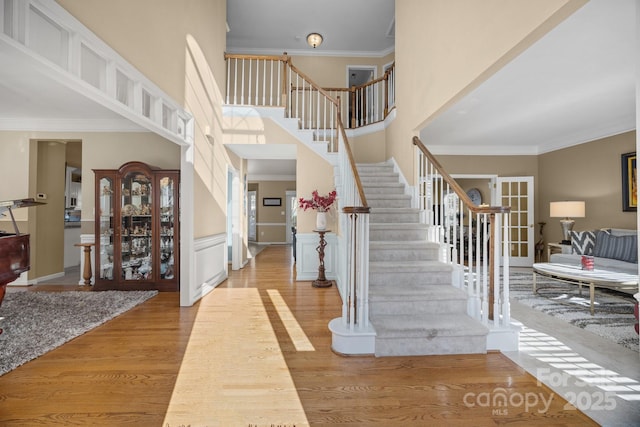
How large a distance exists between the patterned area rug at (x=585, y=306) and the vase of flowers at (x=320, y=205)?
3.02 m

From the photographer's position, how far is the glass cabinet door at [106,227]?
14.6 feet

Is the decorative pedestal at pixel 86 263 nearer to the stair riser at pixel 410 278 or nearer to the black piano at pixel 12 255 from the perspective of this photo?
the black piano at pixel 12 255

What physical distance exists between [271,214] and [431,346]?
926 centimetres

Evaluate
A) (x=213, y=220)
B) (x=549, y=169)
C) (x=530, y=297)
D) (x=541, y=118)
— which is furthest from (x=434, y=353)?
(x=549, y=169)

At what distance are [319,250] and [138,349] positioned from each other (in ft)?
9.37

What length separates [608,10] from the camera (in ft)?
6.72

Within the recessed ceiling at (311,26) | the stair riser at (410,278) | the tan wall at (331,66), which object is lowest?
the stair riser at (410,278)

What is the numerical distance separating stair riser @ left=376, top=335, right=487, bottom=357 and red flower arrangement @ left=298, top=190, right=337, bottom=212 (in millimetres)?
2767

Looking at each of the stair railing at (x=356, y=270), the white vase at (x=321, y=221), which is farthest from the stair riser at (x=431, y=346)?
the white vase at (x=321, y=221)

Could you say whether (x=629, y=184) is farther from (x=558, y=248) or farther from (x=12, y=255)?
(x=12, y=255)

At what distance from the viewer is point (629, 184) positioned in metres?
4.63

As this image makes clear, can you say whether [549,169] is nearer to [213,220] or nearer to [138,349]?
[213,220]

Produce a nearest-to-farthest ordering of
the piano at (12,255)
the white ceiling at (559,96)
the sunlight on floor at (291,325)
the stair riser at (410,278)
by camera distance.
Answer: the white ceiling at (559,96) → the sunlight on floor at (291,325) → the piano at (12,255) → the stair riser at (410,278)

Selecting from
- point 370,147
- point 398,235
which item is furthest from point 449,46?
point 370,147
